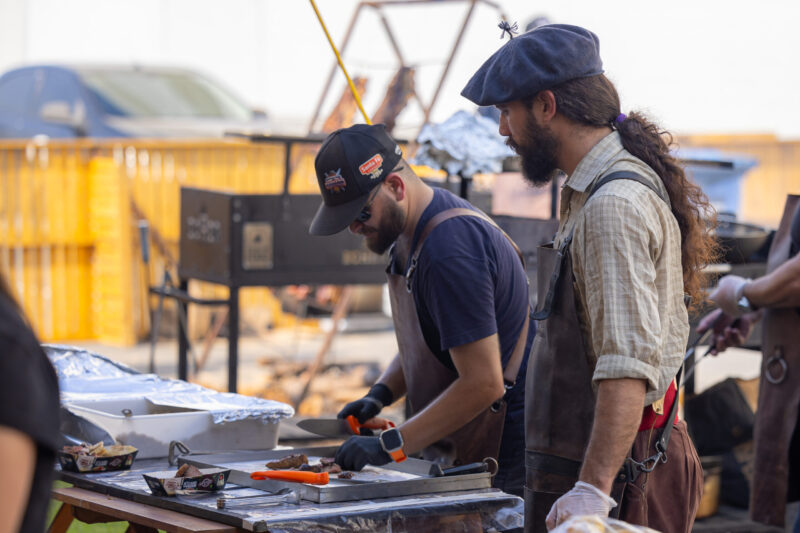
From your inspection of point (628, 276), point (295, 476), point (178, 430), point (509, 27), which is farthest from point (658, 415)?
point (178, 430)

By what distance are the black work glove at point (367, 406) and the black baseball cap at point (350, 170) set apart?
0.51 meters

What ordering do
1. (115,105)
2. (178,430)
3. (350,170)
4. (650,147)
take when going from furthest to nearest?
(115,105), (178,430), (350,170), (650,147)

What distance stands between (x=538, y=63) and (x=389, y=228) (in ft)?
2.83

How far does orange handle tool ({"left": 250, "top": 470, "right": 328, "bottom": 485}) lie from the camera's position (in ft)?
8.84

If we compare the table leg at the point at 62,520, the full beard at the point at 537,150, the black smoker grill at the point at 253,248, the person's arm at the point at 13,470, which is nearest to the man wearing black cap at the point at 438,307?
the full beard at the point at 537,150

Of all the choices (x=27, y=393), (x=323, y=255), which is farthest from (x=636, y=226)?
(x=323, y=255)

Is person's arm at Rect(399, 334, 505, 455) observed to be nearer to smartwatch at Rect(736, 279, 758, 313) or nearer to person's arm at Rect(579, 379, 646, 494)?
person's arm at Rect(579, 379, 646, 494)

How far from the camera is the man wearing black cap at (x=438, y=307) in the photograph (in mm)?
2920

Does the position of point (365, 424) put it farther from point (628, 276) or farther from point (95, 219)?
point (95, 219)

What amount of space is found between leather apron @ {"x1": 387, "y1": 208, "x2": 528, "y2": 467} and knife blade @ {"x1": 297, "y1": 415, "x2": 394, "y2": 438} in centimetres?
12

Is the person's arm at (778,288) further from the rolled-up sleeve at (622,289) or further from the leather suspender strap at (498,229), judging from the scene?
the rolled-up sleeve at (622,289)

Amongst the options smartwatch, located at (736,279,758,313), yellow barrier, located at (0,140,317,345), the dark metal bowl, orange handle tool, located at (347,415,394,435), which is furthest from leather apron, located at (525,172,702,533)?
yellow barrier, located at (0,140,317,345)

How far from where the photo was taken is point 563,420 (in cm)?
250

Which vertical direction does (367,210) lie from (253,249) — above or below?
above
